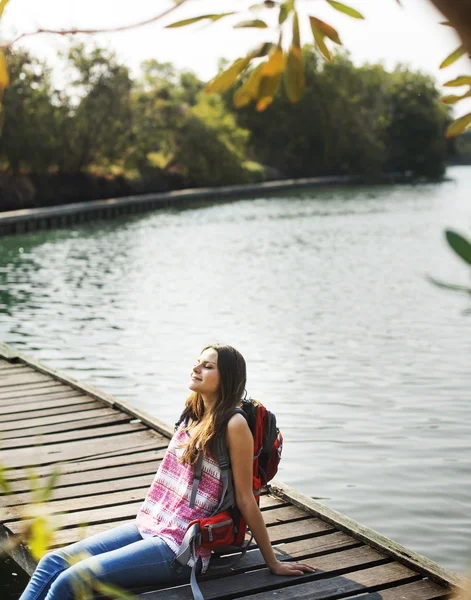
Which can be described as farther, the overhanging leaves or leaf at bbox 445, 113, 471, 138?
leaf at bbox 445, 113, 471, 138

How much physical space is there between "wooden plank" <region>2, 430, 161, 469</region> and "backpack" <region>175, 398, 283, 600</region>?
7.24ft

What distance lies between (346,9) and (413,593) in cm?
305

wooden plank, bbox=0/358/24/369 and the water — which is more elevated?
wooden plank, bbox=0/358/24/369

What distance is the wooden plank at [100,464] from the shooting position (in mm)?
5539

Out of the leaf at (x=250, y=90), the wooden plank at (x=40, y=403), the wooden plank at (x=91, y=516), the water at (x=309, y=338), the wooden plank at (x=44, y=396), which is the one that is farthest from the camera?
A: the wooden plank at (x=44, y=396)

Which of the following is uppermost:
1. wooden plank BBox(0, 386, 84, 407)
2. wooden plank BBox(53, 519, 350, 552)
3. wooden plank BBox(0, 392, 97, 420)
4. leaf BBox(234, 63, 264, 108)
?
leaf BBox(234, 63, 264, 108)

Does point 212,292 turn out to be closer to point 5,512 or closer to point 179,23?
point 5,512

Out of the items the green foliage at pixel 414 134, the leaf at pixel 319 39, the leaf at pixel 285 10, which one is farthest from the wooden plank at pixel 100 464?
the green foliage at pixel 414 134

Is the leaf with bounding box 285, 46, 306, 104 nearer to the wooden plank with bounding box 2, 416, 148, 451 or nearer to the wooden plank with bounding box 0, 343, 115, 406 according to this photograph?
the wooden plank with bounding box 2, 416, 148, 451

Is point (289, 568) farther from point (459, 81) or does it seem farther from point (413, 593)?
point (459, 81)

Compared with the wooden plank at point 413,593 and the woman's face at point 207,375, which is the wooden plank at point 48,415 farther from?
the wooden plank at point 413,593

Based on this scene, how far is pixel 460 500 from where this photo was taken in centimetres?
698

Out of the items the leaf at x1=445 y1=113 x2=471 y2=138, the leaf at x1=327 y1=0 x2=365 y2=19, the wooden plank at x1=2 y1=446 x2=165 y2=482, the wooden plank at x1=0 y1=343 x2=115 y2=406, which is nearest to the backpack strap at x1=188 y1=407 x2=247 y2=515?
the wooden plank at x1=2 y1=446 x2=165 y2=482

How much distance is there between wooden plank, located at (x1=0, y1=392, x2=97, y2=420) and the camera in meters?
7.33
